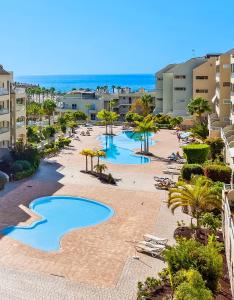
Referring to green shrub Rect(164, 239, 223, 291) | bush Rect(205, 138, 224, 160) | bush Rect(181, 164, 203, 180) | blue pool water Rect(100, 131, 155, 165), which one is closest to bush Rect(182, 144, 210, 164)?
bush Rect(205, 138, 224, 160)

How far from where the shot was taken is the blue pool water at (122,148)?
47.2 metres

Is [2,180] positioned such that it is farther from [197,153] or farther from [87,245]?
[197,153]

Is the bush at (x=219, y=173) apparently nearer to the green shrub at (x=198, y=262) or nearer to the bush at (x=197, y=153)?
the bush at (x=197, y=153)

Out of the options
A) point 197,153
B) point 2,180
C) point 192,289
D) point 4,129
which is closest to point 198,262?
point 192,289

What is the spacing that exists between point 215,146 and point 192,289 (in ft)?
93.0

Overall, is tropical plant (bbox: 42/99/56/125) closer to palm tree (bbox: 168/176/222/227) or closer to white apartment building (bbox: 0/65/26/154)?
white apartment building (bbox: 0/65/26/154)

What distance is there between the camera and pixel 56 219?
87.5ft

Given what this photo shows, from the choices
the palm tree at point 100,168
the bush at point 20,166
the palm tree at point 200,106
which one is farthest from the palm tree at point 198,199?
the palm tree at point 200,106

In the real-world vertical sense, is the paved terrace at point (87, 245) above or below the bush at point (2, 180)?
below

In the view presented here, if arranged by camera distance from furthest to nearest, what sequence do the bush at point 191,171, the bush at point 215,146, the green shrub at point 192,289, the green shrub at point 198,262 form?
the bush at point 215,146
the bush at point 191,171
the green shrub at point 198,262
the green shrub at point 192,289

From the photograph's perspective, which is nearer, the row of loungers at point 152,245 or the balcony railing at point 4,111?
the row of loungers at point 152,245

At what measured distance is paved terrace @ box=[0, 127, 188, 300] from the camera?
16859 mm

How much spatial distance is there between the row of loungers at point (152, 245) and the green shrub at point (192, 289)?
6.57m

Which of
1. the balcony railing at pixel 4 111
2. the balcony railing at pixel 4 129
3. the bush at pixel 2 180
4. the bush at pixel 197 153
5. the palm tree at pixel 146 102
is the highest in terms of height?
the palm tree at pixel 146 102
